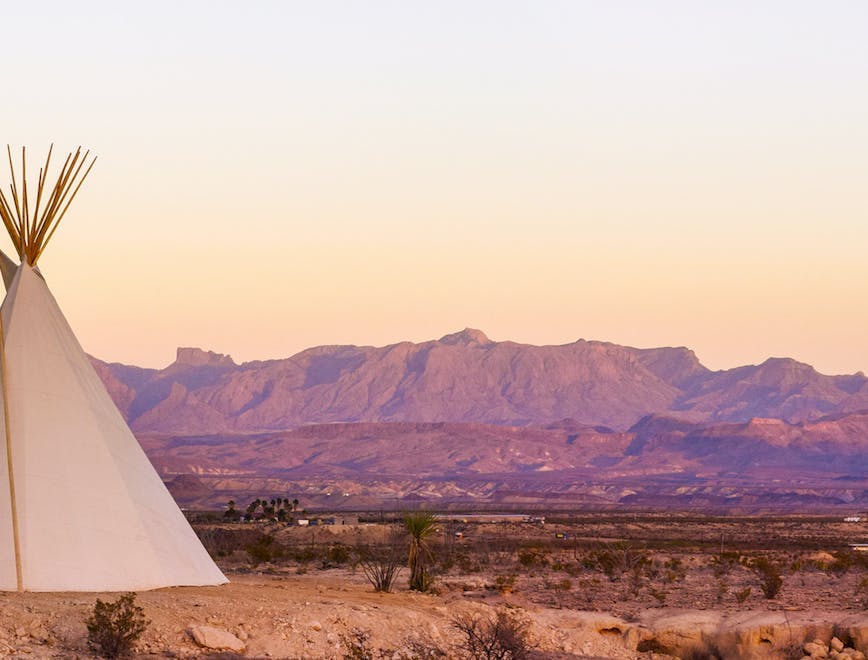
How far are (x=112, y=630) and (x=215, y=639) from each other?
1642 millimetres

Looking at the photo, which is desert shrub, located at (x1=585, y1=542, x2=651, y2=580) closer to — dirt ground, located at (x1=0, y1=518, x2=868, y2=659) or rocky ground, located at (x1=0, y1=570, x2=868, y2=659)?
dirt ground, located at (x1=0, y1=518, x2=868, y2=659)

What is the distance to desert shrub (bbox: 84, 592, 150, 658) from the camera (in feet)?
60.9

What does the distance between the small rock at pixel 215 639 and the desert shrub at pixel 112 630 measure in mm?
768

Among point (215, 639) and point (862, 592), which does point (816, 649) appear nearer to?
point (862, 592)

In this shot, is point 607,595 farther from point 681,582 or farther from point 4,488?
point 4,488

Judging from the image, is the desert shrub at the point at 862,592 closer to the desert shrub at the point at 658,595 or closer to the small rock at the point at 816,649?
the desert shrub at the point at 658,595

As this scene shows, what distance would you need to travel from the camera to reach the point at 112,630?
1862cm

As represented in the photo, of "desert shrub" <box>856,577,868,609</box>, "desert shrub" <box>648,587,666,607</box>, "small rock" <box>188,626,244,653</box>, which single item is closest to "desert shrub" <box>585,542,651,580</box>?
"desert shrub" <box>648,587,666,607</box>

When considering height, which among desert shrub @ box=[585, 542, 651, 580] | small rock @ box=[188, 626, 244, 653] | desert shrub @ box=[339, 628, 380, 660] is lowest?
desert shrub @ box=[585, 542, 651, 580]

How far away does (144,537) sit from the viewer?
23547 mm

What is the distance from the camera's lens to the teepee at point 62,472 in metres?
22.2

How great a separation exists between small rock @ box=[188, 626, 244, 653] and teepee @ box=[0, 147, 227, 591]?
130 inches

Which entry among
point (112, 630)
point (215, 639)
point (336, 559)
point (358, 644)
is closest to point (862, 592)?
point (336, 559)

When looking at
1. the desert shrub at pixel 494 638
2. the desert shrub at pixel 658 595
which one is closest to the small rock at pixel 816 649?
the desert shrub at pixel 494 638
